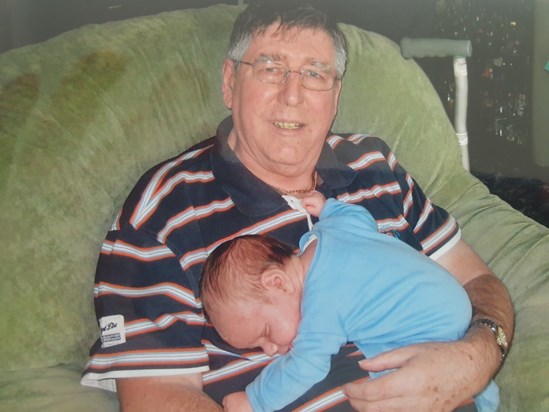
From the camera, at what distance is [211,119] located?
154 cm

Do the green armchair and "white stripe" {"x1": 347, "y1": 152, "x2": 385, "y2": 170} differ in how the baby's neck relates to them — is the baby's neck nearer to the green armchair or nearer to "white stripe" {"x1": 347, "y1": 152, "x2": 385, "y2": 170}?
"white stripe" {"x1": 347, "y1": 152, "x2": 385, "y2": 170}

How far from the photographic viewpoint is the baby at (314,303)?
3.78 ft

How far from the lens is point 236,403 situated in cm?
119

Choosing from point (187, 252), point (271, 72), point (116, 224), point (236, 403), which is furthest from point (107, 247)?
point (271, 72)

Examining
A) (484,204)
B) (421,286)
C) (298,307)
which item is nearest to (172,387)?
(298,307)

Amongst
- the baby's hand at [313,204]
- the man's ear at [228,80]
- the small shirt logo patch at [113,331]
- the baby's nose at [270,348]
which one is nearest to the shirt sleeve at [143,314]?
the small shirt logo patch at [113,331]

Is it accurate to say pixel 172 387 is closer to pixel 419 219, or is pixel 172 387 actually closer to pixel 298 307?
pixel 298 307

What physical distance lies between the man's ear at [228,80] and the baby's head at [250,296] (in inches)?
15.2

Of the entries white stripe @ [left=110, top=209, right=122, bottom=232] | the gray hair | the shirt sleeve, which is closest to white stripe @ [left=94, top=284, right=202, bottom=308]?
the shirt sleeve

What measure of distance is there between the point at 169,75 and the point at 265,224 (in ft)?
1.39

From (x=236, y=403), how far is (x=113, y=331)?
25 centimetres

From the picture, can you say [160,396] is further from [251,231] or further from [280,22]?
[280,22]

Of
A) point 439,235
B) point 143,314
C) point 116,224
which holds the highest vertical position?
point 116,224

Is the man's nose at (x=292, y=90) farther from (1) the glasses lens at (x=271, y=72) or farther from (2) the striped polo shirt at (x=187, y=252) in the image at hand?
(2) the striped polo shirt at (x=187, y=252)
